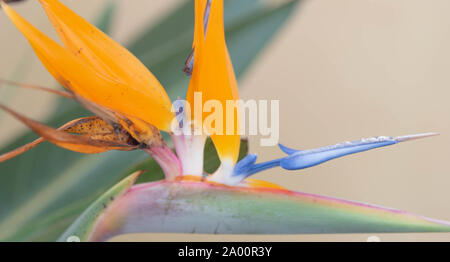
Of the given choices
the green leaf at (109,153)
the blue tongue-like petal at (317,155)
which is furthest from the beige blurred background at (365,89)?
the blue tongue-like petal at (317,155)

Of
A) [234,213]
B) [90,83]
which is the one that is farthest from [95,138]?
[234,213]

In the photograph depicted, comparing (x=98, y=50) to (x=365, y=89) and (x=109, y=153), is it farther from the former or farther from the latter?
(x=365, y=89)

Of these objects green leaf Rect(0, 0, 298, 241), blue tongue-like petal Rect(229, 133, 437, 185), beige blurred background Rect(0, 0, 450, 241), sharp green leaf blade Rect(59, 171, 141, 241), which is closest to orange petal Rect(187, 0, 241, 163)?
blue tongue-like petal Rect(229, 133, 437, 185)

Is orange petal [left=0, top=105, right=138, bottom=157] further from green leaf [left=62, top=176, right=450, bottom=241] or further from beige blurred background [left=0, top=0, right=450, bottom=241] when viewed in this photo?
beige blurred background [left=0, top=0, right=450, bottom=241]
